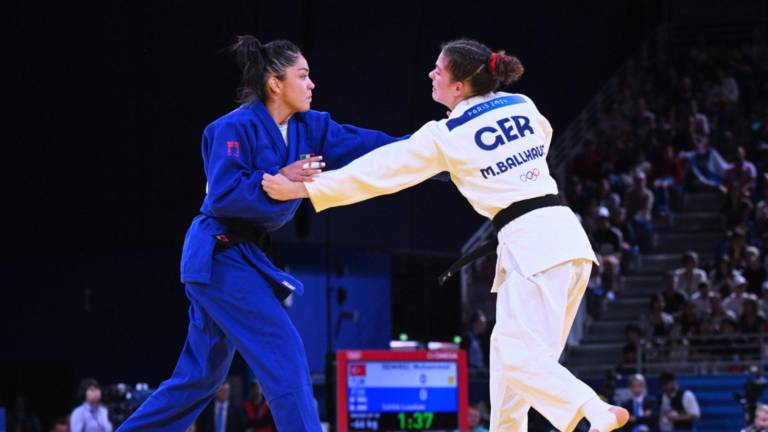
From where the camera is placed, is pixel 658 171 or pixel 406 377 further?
pixel 658 171

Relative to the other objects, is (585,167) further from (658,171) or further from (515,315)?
(515,315)

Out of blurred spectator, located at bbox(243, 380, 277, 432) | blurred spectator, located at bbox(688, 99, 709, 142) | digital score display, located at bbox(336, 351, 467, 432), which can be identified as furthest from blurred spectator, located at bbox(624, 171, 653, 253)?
blurred spectator, located at bbox(243, 380, 277, 432)

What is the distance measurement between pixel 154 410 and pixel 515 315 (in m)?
1.43

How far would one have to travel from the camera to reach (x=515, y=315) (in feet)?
15.5

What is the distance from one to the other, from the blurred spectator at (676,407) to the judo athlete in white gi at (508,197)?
23.8ft

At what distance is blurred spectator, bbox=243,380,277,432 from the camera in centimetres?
1165

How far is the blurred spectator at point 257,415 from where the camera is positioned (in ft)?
38.2

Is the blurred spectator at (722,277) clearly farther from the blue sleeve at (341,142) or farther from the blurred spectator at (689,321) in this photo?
the blue sleeve at (341,142)

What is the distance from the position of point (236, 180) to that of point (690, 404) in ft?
26.9

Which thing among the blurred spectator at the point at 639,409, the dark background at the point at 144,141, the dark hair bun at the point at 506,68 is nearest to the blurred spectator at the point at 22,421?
the dark background at the point at 144,141

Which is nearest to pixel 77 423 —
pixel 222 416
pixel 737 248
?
pixel 222 416

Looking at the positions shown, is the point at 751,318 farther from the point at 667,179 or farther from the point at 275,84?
the point at 275,84

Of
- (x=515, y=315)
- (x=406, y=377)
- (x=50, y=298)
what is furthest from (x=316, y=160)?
(x=50, y=298)

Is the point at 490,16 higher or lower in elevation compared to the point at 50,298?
higher
